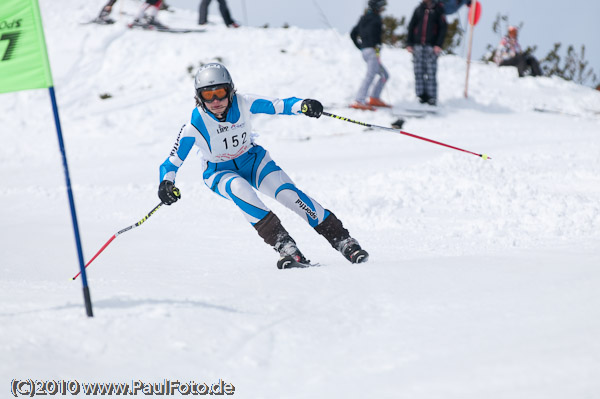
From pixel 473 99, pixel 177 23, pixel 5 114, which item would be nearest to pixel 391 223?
pixel 473 99

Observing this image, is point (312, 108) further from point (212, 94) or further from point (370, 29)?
point (370, 29)

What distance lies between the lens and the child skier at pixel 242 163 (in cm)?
441

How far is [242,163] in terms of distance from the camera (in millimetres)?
4766

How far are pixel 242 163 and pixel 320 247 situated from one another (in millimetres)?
1440

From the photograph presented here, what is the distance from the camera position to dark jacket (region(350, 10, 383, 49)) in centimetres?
1113

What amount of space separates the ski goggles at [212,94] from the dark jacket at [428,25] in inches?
337

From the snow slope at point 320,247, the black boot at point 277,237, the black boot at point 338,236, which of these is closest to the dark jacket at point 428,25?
the snow slope at point 320,247

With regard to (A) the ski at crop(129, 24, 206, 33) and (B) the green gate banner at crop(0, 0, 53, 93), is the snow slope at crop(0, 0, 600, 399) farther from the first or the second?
(A) the ski at crop(129, 24, 206, 33)

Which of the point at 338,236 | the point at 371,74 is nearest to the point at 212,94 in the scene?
the point at 338,236

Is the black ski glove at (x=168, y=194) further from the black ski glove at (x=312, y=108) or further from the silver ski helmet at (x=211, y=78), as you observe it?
the black ski glove at (x=312, y=108)

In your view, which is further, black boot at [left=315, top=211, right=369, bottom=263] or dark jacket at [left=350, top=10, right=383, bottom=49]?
dark jacket at [left=350, top=10, right=383, bottom=49]

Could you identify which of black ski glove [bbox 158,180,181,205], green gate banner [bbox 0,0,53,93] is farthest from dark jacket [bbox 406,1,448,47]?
green gate banner [bbox 0,0,53,93]

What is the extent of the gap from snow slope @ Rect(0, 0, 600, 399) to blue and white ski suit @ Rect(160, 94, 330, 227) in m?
0.60

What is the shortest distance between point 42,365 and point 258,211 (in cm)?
241
